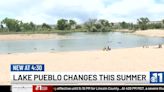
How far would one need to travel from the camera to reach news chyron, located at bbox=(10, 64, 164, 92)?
15.9ft

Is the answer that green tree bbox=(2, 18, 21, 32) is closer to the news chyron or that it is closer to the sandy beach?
the sandy beach

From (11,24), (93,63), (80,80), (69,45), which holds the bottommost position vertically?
(69,45)

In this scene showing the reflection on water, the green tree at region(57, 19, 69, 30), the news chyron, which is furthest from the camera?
the green tree at region(57, 19, 69, 30)

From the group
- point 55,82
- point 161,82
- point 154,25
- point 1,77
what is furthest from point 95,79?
point 154,25

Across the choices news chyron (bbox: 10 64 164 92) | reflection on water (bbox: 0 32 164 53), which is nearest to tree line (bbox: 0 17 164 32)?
reflection on water (bbox: 0 32 164 53)

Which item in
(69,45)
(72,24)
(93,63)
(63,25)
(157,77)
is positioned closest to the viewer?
(157,77)

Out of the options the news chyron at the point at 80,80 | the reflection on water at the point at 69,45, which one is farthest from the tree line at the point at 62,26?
the news chyron at the point at 80,80

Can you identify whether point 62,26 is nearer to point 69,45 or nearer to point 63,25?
point 63,25

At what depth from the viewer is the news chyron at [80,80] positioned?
4836 millimetres

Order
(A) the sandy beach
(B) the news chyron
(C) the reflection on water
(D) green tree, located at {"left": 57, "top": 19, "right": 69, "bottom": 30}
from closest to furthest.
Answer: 1. (B) the news chyron
2. (A) the sandy beach
3. (C) the reflection on water
4. (D) green tree, located at {"left": 57, "top": 19, "right": 69, "bottom": 30}

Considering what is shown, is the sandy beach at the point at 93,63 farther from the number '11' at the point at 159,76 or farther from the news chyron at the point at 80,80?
the number '11' at the point at 159,76

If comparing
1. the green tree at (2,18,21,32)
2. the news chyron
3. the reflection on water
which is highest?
the news chyron

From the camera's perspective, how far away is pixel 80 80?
16.0 ft

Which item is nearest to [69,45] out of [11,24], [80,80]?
[80,80]
